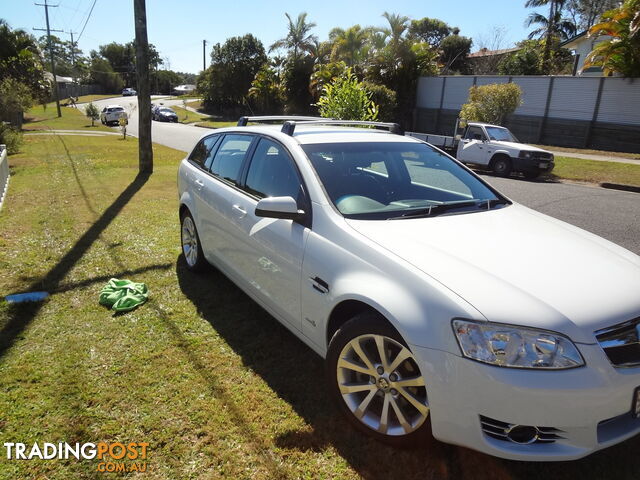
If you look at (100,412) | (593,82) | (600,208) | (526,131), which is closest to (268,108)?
(526,131)

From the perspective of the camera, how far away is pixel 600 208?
9086mm

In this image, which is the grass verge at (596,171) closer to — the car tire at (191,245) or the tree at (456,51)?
the car tire at (191,245)

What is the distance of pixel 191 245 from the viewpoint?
5.00 meters

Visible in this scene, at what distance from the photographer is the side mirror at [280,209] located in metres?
2.91

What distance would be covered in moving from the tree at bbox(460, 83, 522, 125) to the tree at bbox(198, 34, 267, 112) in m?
32.8

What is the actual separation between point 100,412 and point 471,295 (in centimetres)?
226

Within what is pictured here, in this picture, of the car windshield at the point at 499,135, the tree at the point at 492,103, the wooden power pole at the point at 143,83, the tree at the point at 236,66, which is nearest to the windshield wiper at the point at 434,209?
the wooden power pole at the point at 143,83

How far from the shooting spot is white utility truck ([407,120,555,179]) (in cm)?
1373

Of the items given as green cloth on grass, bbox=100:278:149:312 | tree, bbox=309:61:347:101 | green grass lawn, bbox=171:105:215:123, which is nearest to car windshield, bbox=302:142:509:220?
green cloth on grass, bbox=100:278:149:312

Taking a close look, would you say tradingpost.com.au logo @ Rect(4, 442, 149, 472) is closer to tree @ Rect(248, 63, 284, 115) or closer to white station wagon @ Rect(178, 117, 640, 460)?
white station wagon @ Rect(178, 117, 640, 460)

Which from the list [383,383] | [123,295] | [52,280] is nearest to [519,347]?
[383,383]

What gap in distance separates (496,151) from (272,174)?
1234cm

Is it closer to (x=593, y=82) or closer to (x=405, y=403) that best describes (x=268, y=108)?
(x=593, y=82)

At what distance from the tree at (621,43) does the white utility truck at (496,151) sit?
9570mm
